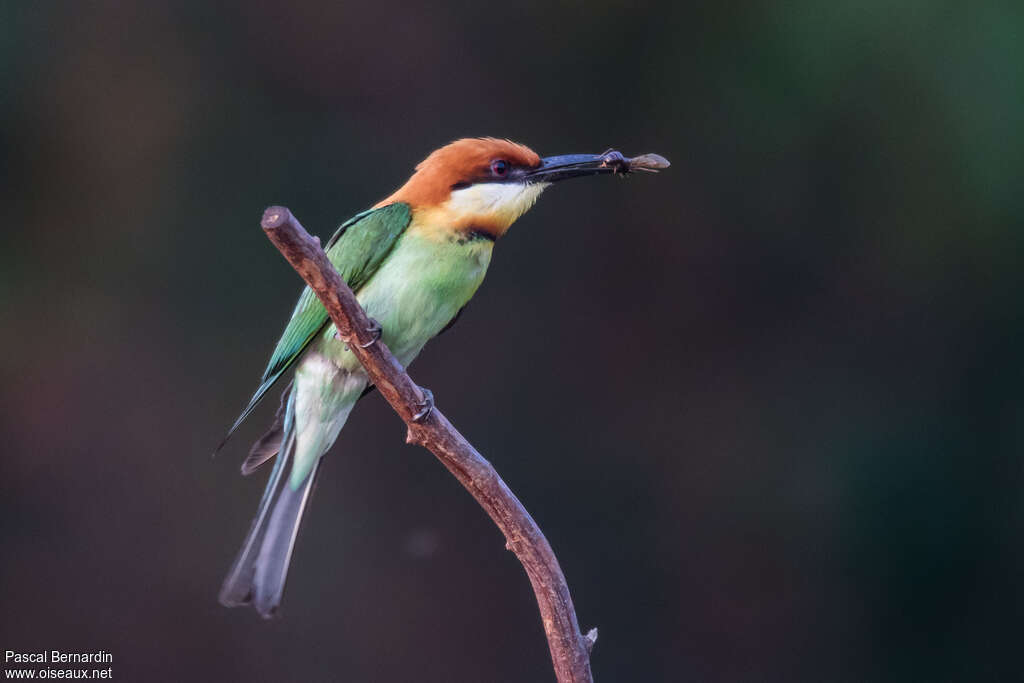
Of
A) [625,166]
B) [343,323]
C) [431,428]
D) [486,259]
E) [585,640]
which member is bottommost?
[585,640]

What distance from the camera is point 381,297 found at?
1916mm

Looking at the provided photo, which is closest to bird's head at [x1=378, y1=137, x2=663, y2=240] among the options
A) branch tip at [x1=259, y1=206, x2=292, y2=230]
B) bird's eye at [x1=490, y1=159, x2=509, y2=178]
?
bird's eye at [x1=490, y1=159, x2=509, y2=178]

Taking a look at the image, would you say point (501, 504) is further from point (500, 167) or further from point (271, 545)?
point (500, 167)

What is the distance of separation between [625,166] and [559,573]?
89 cm

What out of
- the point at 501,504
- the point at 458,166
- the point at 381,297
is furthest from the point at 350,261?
the point at 501,504

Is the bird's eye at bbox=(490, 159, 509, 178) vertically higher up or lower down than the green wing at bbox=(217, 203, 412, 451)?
higher up

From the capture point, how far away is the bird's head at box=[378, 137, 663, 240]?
6.55ft

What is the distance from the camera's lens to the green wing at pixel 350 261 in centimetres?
195

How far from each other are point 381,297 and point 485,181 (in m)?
0.33

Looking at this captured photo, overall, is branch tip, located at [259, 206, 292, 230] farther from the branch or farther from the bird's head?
the bird's head

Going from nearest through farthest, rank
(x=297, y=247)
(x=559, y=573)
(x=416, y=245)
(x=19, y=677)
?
(x=297, y=247) < (x=559, y=573) < (x=416, y=245) < (x=19, y=677)

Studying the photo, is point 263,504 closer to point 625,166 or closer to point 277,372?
point 277,372

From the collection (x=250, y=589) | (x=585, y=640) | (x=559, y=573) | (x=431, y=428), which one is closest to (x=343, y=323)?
(x=431, y=428)

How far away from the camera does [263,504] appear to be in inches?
78.7
